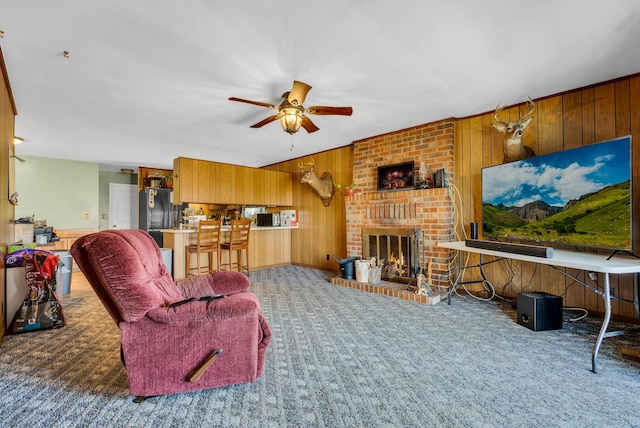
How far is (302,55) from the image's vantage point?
7.82 ft

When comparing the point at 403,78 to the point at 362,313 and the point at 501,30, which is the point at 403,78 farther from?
the point at 362,313

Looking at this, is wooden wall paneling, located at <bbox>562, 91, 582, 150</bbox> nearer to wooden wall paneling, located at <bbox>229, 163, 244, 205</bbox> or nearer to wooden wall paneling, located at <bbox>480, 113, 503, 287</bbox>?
wooden wall paneling, located at <bbox>480, 113, 503, 287</bbox>

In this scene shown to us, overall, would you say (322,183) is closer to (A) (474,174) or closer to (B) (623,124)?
(A) (474,174)

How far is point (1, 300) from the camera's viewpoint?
2.50m

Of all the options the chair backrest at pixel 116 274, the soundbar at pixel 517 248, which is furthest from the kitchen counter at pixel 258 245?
the soundbar at pixel 517 248

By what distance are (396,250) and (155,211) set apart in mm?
5688

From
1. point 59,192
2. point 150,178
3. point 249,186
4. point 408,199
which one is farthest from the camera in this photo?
point 150,178

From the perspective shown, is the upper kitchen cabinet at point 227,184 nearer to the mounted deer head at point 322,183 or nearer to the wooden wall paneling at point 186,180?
the wooden wall paneling at point 186,180

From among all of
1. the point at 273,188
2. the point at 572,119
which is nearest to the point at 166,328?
the point at 572,119

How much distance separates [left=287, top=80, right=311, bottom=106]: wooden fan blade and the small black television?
80.2 inches

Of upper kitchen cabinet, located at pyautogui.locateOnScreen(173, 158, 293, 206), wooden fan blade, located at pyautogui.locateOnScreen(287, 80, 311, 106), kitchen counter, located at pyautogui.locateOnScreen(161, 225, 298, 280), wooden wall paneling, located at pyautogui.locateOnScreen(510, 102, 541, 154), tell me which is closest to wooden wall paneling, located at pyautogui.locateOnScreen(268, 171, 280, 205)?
upper kitchen cabinet, located at pyautogui.locateOnScreen(173, 158, 293, 206)

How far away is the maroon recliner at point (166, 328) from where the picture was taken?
58.9 inches

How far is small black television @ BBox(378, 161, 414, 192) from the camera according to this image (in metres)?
4.28

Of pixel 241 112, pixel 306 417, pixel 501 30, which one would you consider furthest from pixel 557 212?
pixel 241 112
